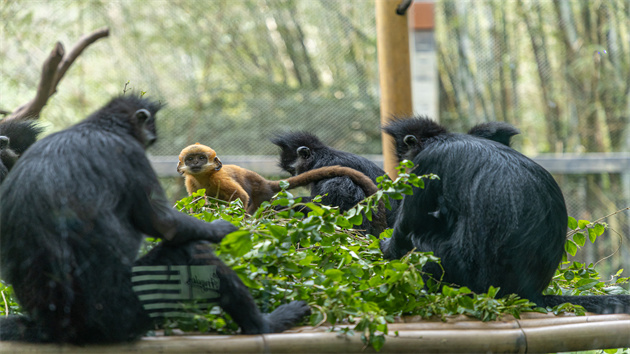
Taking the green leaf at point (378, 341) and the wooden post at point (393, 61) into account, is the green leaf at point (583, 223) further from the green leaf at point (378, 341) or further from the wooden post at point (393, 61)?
the wooden post at point (393, 61)

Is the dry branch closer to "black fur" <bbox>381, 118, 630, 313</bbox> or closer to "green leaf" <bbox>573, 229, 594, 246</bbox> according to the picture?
"black fur" <bbox>381, 118, 630, 313</bbox>

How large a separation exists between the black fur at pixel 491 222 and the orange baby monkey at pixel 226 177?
1.69 feet

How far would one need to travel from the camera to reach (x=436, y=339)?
4.58ft

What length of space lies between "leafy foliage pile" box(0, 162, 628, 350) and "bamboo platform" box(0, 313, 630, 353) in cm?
4

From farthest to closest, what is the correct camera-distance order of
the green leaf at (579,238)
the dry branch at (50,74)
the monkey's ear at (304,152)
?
the dry branch at (50,74)
the monkey's ear at (304,152)
the green leaf at (579,238)

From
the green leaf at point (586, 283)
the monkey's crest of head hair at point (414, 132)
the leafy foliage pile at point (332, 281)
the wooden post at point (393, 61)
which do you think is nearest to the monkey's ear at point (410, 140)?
the monkey's crest of head hair at point (414, 132)

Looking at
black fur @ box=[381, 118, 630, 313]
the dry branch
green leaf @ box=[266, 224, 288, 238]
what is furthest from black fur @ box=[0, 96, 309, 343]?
the dry branch

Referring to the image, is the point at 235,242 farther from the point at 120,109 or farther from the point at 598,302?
the point at 598,302

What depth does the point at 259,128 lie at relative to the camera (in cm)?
449

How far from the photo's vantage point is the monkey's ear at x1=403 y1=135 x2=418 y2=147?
2.08 metres

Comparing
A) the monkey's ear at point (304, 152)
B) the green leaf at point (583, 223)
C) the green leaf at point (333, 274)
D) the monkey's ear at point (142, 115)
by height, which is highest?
the monkey's ear at point (142, 115)

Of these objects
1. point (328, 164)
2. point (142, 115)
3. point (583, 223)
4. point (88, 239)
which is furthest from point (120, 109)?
point (583, 223)

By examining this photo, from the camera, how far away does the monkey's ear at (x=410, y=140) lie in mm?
2082

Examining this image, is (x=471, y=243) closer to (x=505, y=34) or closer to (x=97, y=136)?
(x=97, y=136)
